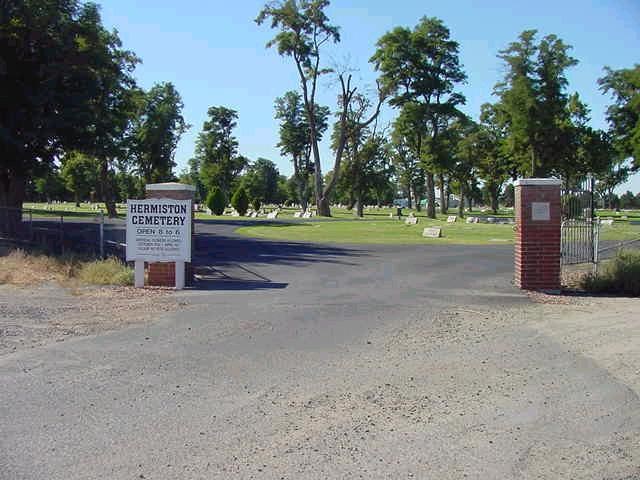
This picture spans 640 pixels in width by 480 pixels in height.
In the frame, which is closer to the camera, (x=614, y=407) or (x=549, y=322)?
(x=614, y=407)

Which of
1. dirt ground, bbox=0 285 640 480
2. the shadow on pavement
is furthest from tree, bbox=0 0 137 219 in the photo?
dirt ground, bbox=0 285 640 480

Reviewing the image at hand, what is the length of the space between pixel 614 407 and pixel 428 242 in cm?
2145

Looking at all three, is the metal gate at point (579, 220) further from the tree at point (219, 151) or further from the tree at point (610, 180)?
the tree at point (219, 151)

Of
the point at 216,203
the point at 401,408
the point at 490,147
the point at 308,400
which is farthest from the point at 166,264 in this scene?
the point at 490,147

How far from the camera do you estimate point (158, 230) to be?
1407 cm

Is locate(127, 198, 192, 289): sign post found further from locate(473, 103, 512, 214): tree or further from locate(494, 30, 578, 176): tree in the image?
locate(473, 103, 512, 214): tree

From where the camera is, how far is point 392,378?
6.89 meters

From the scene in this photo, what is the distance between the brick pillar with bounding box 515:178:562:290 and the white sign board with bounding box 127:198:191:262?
6.74 metres

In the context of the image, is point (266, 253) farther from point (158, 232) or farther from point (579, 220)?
point (579, 220)

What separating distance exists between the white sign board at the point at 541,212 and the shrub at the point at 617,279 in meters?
1.75

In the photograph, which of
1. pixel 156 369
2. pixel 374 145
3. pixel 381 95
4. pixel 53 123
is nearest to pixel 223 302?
pixel 156 369

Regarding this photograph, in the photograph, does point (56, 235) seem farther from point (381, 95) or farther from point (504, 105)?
point (504, 105)

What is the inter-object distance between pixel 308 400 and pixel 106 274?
9.64 metres

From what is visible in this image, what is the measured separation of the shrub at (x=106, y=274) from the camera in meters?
14.4
